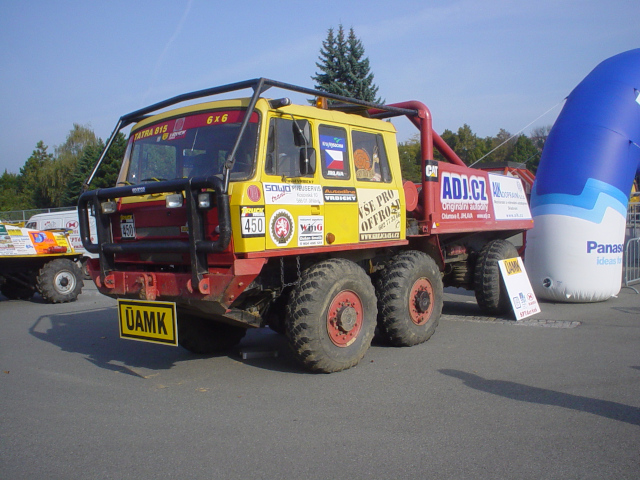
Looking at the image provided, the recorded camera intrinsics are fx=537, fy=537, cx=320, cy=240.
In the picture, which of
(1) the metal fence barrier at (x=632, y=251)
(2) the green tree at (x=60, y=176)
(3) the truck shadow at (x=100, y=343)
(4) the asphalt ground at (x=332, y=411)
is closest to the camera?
(4) the asphalt ground at (x=332, y=411)

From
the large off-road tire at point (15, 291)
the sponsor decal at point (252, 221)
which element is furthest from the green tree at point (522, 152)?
the sponsor decal at point (252, 221)

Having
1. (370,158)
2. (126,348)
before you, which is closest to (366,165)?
(370,158)

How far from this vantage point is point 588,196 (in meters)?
9.30

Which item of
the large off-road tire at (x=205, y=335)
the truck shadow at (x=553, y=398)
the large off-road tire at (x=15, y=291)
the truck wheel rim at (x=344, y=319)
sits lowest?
the large off-road tire at (x=15, y=291)

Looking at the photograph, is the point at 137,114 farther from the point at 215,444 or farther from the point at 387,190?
the point at 215,444

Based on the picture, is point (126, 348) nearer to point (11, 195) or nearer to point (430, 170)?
point (430, 170)

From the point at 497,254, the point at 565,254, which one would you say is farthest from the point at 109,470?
the point at 565,254

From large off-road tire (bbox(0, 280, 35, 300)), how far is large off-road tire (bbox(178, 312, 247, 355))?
8168mm

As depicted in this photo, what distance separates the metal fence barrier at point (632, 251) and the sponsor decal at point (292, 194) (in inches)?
322

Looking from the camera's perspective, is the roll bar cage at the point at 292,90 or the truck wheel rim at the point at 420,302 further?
the truck wheel rim at the point at 420,302

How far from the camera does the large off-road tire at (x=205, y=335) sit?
633cm

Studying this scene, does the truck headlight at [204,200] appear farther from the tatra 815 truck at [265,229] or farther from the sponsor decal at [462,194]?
the sponsor decal at [462,194]

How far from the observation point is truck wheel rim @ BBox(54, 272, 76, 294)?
11.9m

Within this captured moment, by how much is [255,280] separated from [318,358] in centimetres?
98
